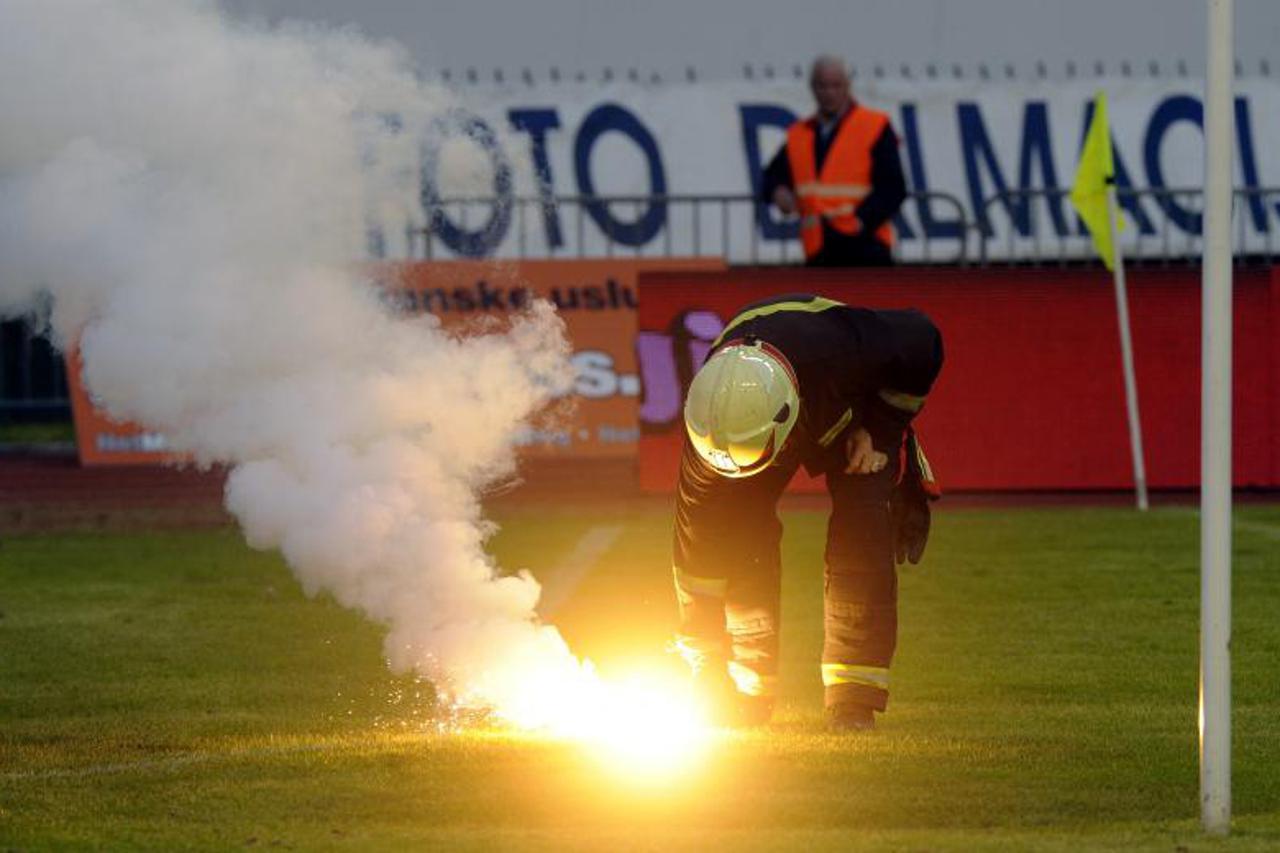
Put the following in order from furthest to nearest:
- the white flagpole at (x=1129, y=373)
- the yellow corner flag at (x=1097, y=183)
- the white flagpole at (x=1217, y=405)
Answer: the yellow corner flag at (x=1097, y=183) < the white flagpole at (x=1129, y=373) < the white flagpole at (x=1217, y=405)

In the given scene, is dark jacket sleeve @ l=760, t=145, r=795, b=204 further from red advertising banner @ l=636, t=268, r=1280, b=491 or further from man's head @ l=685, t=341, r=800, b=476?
man's head @ l=685, t=341, r=800, b=476

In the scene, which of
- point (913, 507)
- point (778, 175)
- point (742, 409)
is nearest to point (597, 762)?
point (742, 409)

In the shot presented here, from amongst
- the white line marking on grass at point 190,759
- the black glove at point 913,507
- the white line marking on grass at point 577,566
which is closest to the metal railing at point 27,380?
the white line marking on grass at point 577,566

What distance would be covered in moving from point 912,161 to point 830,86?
6.43 meters

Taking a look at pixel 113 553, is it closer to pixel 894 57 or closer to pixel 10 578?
pixel 10 578

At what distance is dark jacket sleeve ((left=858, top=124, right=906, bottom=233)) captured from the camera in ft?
58.7

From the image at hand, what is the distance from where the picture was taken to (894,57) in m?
23.6

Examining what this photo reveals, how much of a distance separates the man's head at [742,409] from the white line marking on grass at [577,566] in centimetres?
404

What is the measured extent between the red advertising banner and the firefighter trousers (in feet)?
29.4

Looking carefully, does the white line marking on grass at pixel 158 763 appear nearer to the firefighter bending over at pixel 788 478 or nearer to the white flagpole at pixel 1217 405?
the firefighter bending over at pixel 788 478

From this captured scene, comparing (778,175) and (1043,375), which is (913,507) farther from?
(778,175)

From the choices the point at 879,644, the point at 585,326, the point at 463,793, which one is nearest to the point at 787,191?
the point at 585,326

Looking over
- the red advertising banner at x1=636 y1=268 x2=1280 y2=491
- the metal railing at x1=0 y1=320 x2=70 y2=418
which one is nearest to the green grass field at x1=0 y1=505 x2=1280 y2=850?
the red advertising banner at x1=636 y1=268 x2=1280 y2=491

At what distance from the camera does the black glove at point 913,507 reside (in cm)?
914
